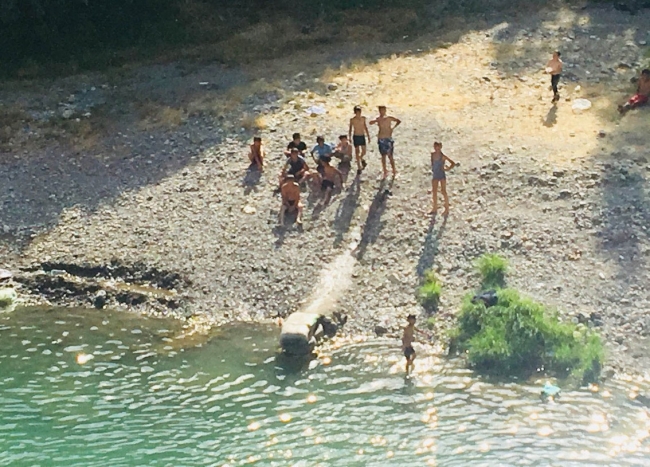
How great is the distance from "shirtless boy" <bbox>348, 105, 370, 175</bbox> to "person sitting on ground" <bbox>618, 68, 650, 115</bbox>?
17.5 ft

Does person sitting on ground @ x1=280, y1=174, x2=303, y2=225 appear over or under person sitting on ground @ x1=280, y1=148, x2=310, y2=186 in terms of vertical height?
under

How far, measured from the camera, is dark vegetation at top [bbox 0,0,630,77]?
24.9 m

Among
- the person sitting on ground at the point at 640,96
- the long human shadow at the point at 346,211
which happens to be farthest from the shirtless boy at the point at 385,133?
the person sitting on ground at the point at 640,96

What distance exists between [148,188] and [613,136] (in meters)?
9.07

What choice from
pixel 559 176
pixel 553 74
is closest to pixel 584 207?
pixel 559 176

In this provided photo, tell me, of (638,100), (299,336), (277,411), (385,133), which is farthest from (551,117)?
(277,411)

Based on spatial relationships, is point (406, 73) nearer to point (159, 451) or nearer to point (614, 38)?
point (614, 38)

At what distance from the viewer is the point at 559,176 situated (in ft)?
54.1

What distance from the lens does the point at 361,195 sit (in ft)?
56.1

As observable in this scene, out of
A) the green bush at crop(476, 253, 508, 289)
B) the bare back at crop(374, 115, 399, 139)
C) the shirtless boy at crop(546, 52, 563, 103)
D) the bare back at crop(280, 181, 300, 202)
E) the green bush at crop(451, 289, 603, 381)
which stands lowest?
the green bush at crop(451, 289, 603, 381)

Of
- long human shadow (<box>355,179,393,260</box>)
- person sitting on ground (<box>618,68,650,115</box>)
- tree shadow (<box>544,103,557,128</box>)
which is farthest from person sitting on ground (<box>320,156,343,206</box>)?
person sitting on ground (<box>618,68,650,115</box>)

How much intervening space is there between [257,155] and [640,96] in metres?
7.83

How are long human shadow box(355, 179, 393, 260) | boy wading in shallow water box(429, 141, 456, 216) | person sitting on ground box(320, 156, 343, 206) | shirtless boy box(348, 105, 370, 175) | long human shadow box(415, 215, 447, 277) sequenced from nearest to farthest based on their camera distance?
long human shadow box(415, 215, 447, 277)
boy wading in shallow water box(429, 141, 456, 216)
long human shadow box(355, 179, 393, 260)
person sitting on ground box(320, 156, 343, 206)
shirtless boy box(348, 105, 370, 175)

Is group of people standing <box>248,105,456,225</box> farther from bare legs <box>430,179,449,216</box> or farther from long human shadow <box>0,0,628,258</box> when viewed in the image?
long human shadow <box>0,0,628,258</box>
